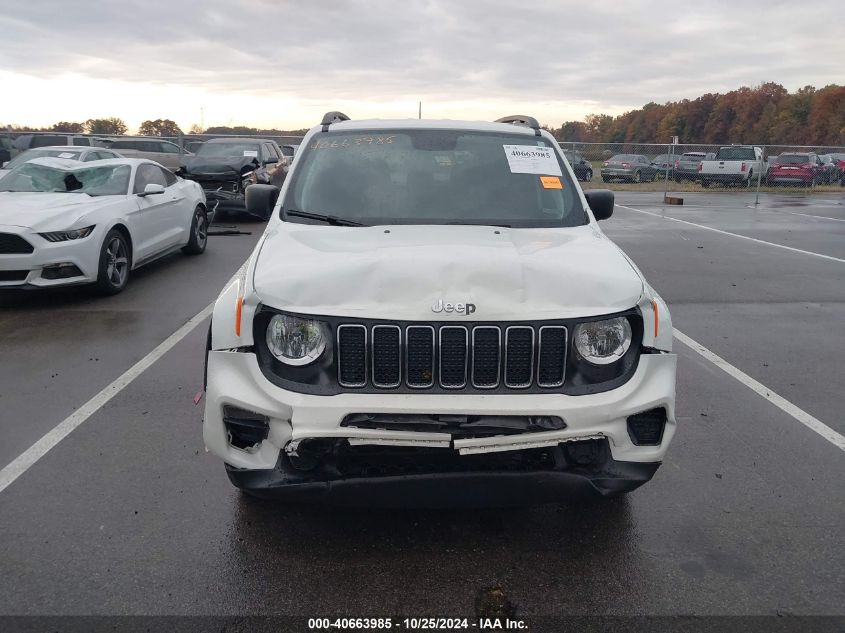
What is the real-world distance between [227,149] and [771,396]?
14.2 m

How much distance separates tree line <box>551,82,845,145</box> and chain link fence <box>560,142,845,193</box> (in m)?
38.1

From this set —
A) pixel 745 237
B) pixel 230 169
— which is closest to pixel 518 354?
pixel 745 237

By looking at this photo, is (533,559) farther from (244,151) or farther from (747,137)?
(747,137)

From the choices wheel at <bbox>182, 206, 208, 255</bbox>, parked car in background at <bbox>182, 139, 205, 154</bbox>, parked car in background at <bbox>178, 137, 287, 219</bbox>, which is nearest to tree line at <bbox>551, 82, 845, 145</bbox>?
parked car in background at <bbox>182, 139, 205, 154</bbox>

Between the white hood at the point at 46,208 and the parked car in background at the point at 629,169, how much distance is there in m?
27.9

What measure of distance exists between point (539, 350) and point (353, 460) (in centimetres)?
87

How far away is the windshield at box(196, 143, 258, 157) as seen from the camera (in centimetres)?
1666

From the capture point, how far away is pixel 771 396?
17.3ft

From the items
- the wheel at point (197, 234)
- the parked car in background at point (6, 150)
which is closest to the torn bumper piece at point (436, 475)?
the wheel at point (197, 234)

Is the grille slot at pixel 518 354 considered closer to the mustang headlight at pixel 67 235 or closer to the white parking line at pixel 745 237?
the mustang headlight at pixel 67 235

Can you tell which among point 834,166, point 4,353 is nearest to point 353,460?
point 4,353

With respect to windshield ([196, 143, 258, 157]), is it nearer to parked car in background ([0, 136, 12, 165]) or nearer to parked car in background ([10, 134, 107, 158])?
parked car in background ([10, 134, 107, 158])

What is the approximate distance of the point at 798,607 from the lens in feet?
9.34

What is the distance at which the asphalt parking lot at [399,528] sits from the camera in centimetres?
290
